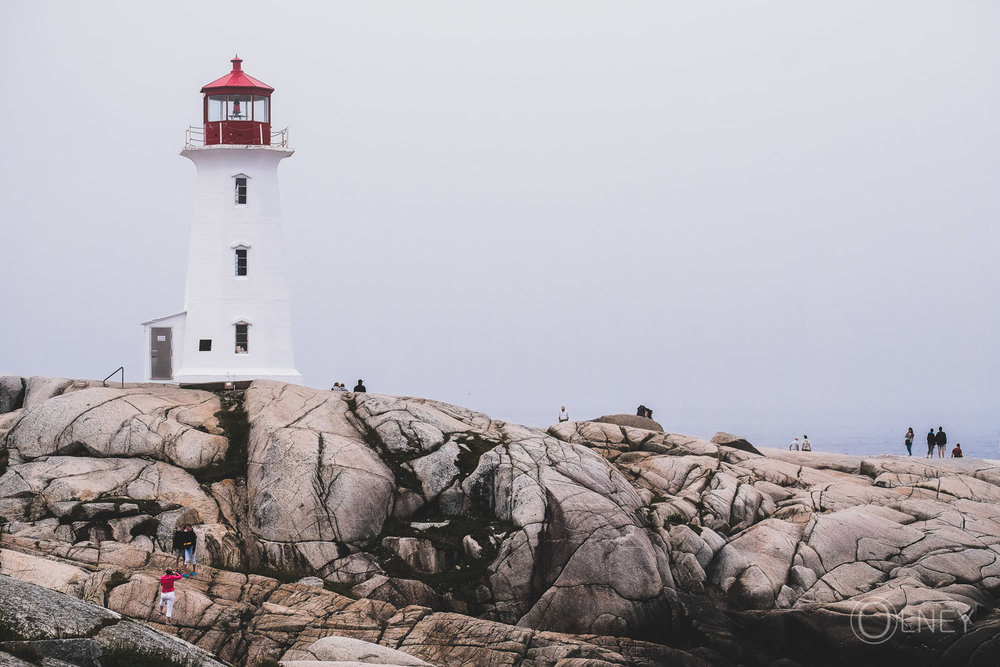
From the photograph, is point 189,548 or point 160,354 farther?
point 160,354

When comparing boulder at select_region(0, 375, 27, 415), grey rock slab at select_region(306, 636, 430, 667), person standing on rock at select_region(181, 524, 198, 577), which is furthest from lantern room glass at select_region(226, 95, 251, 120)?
grey rock slab at select_region(306, 636, 430, 667)

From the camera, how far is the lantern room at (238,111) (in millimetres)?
49438

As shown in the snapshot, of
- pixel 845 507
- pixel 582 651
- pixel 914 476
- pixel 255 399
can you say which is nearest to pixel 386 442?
pixel 255 399

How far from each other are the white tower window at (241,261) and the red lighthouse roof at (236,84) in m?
7.79

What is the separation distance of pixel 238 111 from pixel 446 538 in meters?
24.6

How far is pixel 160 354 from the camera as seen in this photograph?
48.5m

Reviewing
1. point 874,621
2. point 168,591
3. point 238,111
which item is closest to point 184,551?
point 168,591

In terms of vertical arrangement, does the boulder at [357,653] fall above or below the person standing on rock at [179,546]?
below

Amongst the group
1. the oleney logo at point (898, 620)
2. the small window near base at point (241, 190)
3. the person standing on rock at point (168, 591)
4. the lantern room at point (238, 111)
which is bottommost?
the oleney logo at point (898, 620)

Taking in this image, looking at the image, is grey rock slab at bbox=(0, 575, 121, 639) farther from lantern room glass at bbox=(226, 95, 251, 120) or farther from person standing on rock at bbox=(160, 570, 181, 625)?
lantern room glass at bbox=(226, 95, 251, 120)

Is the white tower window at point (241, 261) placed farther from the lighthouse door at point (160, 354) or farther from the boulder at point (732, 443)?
the boulder at point (732, 443)

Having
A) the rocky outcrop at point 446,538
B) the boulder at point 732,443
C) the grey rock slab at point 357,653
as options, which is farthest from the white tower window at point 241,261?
the grey rock slab at point 357,653

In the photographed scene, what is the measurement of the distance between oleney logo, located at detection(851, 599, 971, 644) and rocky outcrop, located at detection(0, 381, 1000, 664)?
91 mm

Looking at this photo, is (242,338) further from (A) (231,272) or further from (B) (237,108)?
(B) (237,108)
